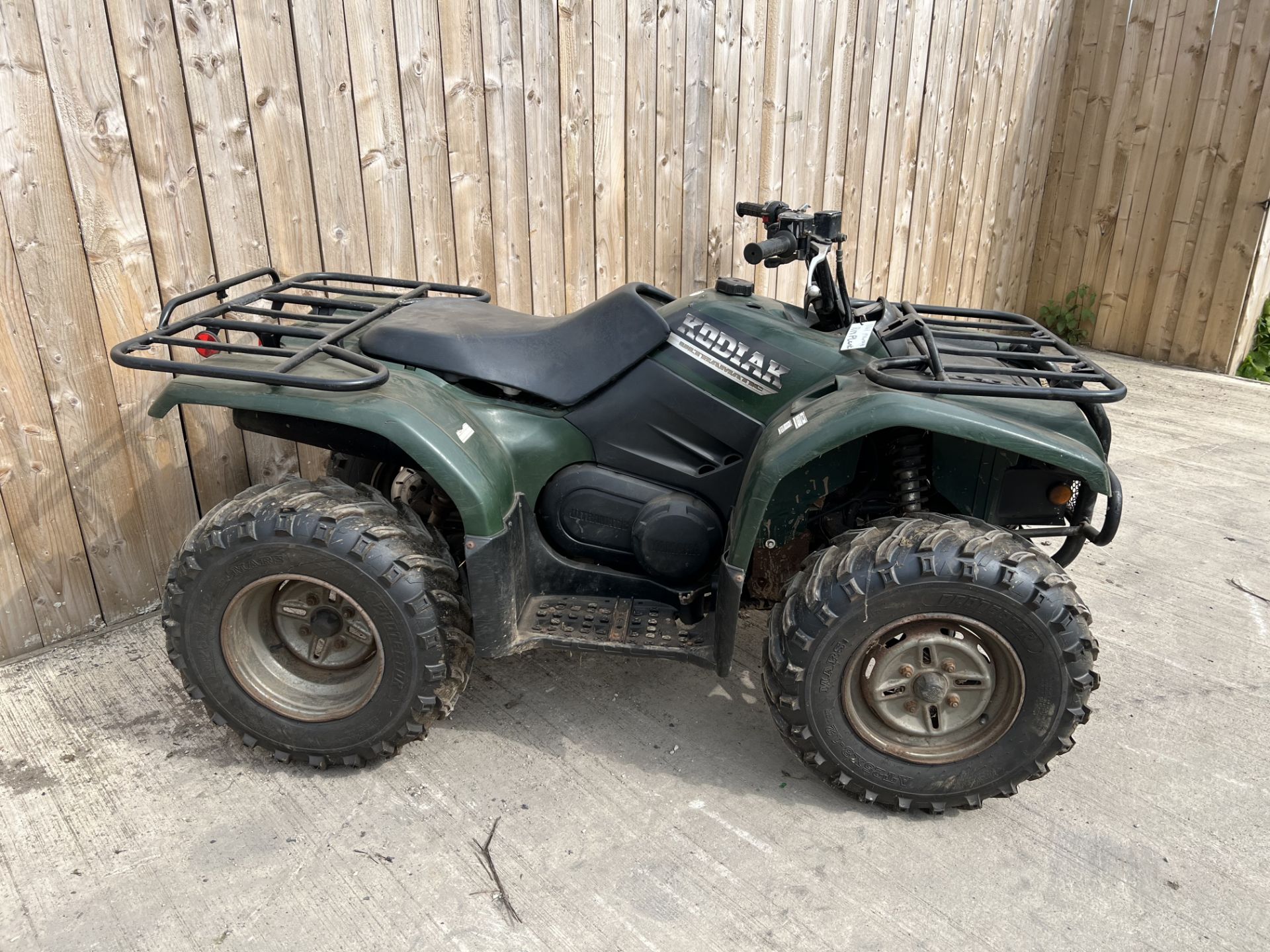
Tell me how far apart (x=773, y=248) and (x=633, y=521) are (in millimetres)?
948

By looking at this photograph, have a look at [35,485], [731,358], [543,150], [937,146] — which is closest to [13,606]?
[35,485]

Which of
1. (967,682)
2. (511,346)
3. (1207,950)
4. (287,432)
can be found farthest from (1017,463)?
(287,432)

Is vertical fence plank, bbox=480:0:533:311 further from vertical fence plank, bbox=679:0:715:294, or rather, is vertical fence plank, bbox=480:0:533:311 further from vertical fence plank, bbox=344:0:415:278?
vertical fence plank, bbox=679:0:715:294

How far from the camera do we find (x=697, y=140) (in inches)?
191

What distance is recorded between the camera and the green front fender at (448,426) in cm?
254

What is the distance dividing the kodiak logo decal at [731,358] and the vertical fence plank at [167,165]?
1.86m

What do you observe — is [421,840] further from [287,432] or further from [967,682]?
[967,682]

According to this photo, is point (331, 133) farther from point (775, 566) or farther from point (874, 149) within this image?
point (874, 149)

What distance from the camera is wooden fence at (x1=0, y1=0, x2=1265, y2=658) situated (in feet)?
9.98

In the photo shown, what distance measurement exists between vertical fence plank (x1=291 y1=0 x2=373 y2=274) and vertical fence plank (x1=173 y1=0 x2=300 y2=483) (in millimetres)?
235

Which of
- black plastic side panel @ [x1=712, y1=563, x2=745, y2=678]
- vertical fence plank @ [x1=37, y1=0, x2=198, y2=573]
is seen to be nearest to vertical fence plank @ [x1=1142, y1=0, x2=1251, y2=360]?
black plastic side panel @ [x1=712, y1=563, x2=745, y2=678]

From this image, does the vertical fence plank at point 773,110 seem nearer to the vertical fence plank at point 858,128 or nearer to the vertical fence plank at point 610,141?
the vertical fence plank at point 858,128

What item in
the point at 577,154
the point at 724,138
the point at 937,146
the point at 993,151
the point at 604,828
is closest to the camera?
the point at 604,828

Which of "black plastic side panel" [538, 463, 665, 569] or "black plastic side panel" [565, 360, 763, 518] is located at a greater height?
"black plastic side panel" [565, 360, 763, 518]
